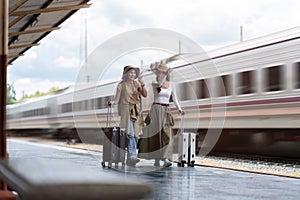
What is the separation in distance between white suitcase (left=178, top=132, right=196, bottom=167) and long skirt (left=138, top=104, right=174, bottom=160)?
15cm

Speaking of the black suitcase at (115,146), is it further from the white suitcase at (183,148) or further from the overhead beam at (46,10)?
the overhead beam at (46,10)

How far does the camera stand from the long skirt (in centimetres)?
612

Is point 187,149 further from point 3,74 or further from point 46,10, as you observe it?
point 3,74

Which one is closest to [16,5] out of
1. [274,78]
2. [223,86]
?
[274,78]

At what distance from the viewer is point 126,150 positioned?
6176 mm

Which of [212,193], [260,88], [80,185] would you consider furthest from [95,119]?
[80,185]

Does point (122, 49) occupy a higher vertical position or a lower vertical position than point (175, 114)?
higher

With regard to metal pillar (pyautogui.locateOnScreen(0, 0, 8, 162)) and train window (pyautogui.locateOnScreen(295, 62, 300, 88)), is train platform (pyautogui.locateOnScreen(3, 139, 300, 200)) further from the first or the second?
train window (pyautogui.locateOnScreen(295, 62, 300, 88))

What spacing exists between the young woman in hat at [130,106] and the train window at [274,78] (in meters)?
2.27

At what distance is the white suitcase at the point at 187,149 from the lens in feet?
20.6

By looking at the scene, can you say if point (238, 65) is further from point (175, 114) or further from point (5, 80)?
point (5, 80)

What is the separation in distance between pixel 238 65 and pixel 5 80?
6.36 metres

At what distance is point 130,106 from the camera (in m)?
6.19

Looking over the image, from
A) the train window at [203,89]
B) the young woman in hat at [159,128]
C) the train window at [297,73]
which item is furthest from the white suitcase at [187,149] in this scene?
the train window at [203,89]
